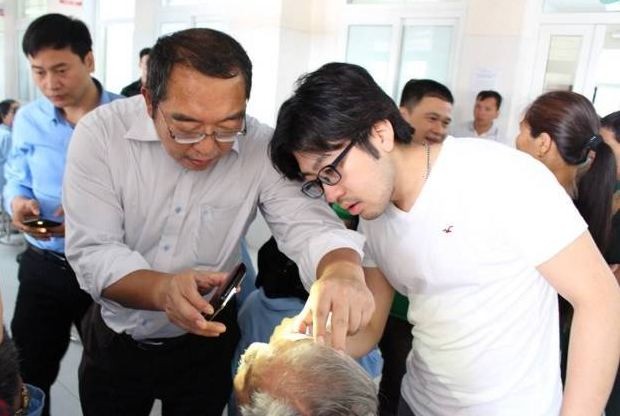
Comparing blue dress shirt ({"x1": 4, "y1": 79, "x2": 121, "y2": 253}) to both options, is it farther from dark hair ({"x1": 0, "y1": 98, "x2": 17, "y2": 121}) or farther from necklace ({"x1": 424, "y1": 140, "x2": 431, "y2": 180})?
dark hair ({"x1": 0, "y1": 98, "x2": 17, "y2": 121})

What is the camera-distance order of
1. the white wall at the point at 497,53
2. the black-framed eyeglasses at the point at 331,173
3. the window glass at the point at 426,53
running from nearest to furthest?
the black-framed eyeglasses at the point at 331,173, the white wall at the point at 497,53, the window glass at the point at 426,53

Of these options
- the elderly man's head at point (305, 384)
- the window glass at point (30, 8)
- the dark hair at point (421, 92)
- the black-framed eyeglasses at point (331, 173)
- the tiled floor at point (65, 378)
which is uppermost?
the window glass at point (30, 8)

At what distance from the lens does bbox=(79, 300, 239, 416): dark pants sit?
4.88 ft

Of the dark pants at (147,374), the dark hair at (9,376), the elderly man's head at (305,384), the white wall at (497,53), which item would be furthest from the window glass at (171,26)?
the elderly man's head at (305,384)

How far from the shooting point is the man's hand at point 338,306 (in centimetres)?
98

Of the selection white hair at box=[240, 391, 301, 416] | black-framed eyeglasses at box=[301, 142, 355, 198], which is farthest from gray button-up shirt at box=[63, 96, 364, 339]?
white hair at box=[240, 391, 301, 416]

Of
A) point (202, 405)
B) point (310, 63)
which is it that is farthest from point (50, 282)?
point (310, 63)

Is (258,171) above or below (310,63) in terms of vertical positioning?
below

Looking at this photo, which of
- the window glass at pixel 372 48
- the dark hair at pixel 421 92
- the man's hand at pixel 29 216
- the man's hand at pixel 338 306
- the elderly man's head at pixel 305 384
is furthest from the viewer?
the window glass at pixel 372 48

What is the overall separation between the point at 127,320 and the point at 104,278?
0.27m

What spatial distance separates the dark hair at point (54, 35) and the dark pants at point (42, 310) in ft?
2.55

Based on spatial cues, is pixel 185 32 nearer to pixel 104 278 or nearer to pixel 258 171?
pixel 258 171

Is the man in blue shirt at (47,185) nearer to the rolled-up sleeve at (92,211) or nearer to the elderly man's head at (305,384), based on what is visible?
the rolled-up sleeve at (92,211)

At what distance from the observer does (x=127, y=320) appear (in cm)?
145
